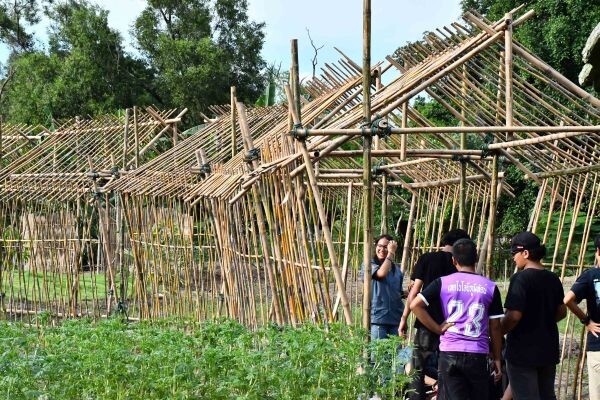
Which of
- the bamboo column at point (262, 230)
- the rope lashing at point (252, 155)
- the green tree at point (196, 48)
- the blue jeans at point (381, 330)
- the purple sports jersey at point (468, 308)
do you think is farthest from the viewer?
the green tree at point (196, 48)

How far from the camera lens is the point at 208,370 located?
16.4ft

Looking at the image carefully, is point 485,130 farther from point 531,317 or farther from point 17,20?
point 17,20

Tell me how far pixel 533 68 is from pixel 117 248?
6.39 meters

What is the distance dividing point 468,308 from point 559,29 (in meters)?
11.9

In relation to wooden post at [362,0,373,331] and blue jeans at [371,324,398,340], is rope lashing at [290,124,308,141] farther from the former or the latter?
blue jeans at [371,324,398,340]

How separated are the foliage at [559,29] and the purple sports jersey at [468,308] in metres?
10.8

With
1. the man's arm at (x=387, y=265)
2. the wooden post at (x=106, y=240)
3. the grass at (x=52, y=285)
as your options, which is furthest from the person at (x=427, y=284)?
the grass at (x=52, y=285)

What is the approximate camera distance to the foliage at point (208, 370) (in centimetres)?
483

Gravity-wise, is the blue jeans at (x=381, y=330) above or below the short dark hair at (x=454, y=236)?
below

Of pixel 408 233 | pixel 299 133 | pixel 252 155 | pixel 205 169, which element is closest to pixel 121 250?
pixel 205 169

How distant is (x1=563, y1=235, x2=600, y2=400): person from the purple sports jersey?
2.69 ft

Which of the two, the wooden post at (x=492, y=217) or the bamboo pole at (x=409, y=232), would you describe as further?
the bamboo pole at (x=409, y=232)

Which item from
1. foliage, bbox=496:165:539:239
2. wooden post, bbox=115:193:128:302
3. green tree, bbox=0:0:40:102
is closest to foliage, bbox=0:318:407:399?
wooden post, bbox=115:193:128:302

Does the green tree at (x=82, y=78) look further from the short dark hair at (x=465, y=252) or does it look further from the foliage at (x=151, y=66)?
the short dark hair at (x=465, y=252)
